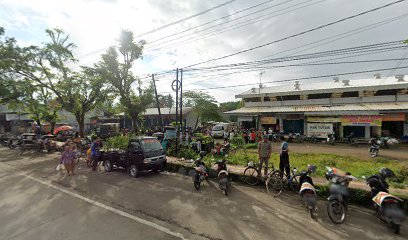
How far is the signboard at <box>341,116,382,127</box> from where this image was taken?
1963cm

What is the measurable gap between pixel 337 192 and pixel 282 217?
1.53 metres

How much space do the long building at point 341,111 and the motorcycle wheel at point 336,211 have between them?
60.8 ft

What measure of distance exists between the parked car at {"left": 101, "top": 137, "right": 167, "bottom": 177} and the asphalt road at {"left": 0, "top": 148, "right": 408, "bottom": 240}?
3.19 feet

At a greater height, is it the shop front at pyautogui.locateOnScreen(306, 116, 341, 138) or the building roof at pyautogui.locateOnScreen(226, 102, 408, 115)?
the building roof at pyautogui.locateOnScreen(226, 102, 408, 115)

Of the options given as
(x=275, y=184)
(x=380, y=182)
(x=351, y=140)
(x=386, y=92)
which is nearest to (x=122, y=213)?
(x=275, y=184)

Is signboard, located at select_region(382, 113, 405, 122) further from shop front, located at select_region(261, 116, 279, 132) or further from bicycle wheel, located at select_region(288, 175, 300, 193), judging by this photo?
bicycle wheel, located at select_region(288, 175, 300, 193)

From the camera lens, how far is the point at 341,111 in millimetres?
20984

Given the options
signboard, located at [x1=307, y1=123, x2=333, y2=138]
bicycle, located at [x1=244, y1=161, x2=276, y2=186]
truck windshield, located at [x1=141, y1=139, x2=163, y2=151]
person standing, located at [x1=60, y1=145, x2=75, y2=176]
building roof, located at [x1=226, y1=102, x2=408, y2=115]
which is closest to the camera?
bicycle, located at [x1=244, y1=161, x2=276, y2=186]

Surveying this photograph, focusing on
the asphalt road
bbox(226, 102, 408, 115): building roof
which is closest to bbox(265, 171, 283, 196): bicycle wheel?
the asphalt road

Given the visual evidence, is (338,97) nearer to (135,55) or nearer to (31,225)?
(135,55)

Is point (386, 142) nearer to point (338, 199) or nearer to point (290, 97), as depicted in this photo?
point (290, 97)

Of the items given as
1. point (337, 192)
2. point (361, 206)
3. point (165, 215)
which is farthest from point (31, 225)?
point (361, 206)

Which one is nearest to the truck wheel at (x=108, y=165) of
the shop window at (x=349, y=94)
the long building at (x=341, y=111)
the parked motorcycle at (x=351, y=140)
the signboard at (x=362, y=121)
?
the long building at (x=341, y=111)

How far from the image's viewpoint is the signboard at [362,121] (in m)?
19.6
